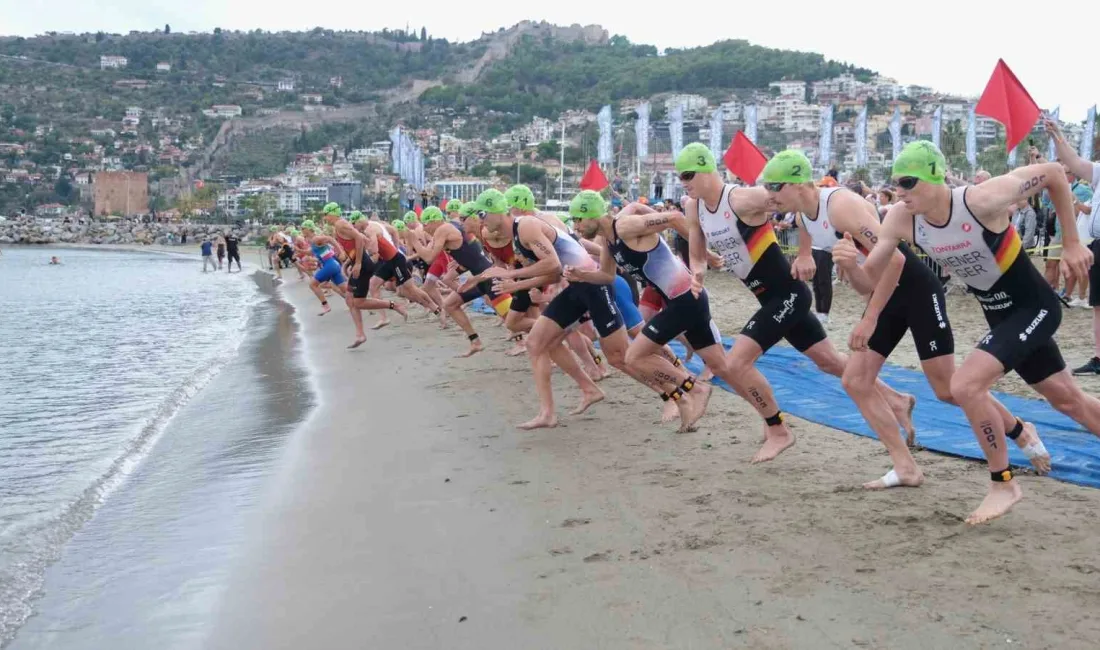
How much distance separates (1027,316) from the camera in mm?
5039

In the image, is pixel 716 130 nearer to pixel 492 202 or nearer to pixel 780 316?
pixel 492 202

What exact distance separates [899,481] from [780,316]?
1300 millimetres

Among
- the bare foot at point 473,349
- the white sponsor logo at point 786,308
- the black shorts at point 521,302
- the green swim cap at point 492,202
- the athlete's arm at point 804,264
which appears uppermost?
the green swim cap at point 492,202

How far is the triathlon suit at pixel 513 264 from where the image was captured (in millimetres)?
10042

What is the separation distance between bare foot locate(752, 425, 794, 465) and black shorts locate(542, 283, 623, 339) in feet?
5.87

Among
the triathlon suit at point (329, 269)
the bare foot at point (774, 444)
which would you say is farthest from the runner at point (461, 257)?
the bare foot at point (774, 444)

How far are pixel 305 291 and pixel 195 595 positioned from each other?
2605 centimetres

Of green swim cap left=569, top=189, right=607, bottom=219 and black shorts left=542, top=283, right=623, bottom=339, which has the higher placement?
green swim cap left=569, top=189, right=607, bottom=219

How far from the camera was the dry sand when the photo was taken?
4.04 metres

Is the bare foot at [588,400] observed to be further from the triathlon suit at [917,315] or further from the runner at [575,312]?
the triathlon suit at [917,315]

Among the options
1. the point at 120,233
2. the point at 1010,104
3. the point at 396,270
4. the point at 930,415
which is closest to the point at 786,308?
the point at 930,415

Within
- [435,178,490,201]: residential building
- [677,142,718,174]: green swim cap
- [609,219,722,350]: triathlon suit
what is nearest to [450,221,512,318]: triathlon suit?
[609,219,722,350]: triathlon suit

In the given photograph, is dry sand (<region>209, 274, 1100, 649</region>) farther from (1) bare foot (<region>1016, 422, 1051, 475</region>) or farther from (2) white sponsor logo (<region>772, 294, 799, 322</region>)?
(2) white sponsor logo (<region>772, 294, 799, 322</region>)

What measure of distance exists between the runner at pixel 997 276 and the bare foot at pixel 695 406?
8.63 ft
